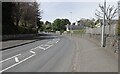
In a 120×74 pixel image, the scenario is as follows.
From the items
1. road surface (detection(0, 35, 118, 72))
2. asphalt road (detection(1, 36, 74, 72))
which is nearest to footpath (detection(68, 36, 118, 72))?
road surface (detection(0, 35, 118, 72))

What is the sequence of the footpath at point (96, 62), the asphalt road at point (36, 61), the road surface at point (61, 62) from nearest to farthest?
1. the footpath at point (96, 62)
2. the road surface at point (61, 62)
3. the asphalt road at point (36, 61)

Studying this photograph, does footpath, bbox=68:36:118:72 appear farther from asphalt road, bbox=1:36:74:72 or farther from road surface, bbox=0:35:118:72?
asphalt road, bbox=1:36:74:72

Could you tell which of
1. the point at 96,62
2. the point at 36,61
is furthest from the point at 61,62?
the point at 96,62

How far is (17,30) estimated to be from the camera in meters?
66.9

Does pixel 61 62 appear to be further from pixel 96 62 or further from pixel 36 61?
pixel 96 62

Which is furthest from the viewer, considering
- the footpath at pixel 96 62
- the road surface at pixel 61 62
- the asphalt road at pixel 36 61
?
the asphalt road at pixel 36 61

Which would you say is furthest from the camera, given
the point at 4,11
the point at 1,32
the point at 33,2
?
the point at 33,2

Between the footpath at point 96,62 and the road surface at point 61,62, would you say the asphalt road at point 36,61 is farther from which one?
the footpath at point 96,62

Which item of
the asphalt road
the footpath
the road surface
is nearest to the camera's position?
the footpath

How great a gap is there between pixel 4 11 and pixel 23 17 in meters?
23.1

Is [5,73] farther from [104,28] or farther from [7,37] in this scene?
[7,37]

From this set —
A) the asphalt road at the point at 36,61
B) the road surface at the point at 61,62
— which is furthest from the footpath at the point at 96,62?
the asphalt road at the point at 36,61

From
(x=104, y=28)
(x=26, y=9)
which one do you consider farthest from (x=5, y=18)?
(x=104, y=28)

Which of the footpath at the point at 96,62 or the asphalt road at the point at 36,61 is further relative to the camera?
the asphalt road at the point at 36,61
